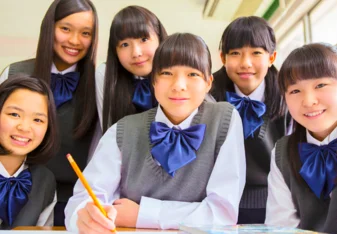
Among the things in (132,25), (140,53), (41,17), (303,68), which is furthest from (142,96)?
(41,17)

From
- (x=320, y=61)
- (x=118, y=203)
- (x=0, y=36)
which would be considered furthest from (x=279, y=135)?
(x=0, y=36)

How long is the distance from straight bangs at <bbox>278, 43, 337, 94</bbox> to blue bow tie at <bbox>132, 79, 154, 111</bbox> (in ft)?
2.08

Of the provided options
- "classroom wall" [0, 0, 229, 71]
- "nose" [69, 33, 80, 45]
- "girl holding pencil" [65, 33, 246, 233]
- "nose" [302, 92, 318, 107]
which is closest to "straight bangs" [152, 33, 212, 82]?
→ "girl holding pencil" [65, 33, 246, 233]

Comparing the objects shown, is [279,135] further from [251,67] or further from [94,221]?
[94,221]

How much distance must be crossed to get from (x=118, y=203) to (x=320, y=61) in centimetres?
87

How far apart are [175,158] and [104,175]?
272mm

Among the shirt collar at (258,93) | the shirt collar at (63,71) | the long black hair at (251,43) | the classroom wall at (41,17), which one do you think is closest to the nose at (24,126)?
the shirt collar at (63,71)

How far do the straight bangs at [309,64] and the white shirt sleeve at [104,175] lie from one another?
2.27 ft

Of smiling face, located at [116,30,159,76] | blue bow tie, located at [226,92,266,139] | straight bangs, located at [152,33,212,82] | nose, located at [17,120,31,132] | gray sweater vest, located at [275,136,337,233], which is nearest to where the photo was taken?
gray sweater vest, located at [275,136,337,233]

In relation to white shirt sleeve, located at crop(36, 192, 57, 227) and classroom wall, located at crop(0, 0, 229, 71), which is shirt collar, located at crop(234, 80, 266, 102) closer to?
white shirt sleeve, located at crop(36, 192, 57, 227)

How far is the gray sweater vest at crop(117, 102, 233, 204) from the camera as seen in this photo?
4.50 ft

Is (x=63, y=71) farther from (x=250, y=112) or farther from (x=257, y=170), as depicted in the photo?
(x=257, y=170)

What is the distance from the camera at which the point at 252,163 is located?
1746 mm

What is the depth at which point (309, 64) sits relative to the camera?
136 centimetres
